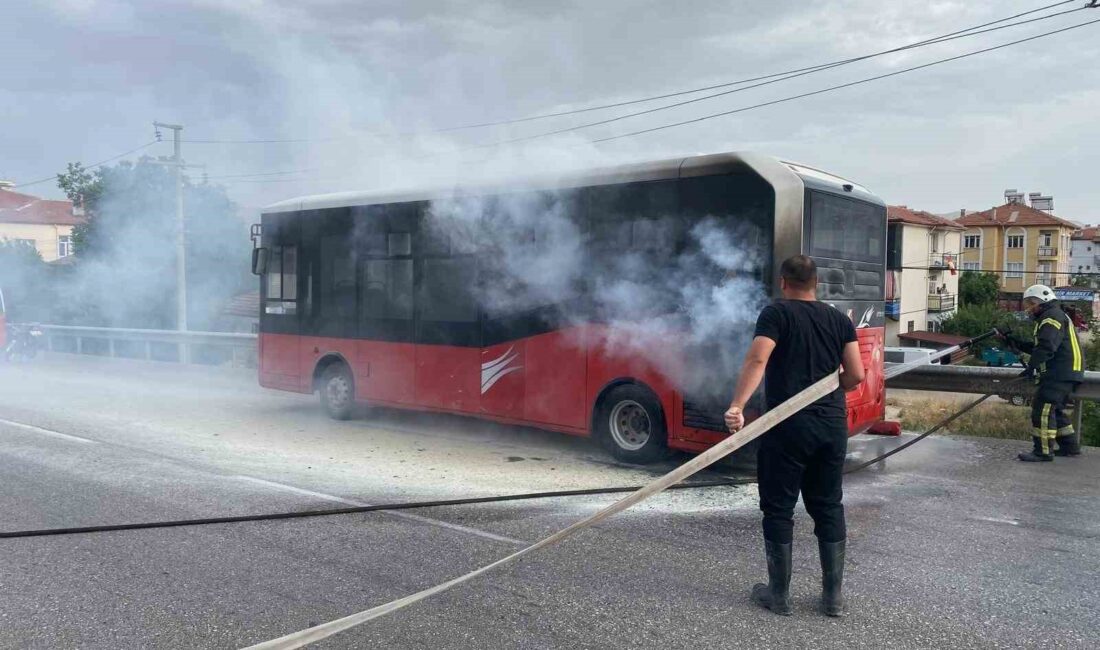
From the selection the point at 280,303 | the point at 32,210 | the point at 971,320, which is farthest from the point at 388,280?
the point at 32,210

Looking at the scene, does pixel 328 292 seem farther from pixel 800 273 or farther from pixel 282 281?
pixel 800 273

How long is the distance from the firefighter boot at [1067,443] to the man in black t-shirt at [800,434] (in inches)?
200

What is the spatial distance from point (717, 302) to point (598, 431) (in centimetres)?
181

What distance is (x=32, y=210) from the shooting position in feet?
181

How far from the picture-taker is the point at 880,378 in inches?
300

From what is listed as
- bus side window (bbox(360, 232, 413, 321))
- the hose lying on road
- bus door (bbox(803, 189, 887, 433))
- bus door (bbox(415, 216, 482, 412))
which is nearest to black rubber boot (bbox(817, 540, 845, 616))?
the hose lying on road

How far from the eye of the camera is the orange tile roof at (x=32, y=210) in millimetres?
52156

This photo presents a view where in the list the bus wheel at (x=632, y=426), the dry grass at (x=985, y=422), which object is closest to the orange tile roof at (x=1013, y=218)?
the dry grass at (x=985, y=422)

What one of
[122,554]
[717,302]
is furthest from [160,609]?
[717,302]

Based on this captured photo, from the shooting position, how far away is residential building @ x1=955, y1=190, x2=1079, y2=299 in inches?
2805

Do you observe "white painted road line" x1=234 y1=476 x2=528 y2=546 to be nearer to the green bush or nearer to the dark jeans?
the dark jeans

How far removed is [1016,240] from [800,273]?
80.7 meters

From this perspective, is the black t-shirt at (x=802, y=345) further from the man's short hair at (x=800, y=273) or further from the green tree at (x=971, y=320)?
the green tree at (x=971, y=320)

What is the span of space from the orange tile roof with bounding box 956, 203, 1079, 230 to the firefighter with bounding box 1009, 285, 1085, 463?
71632mm
